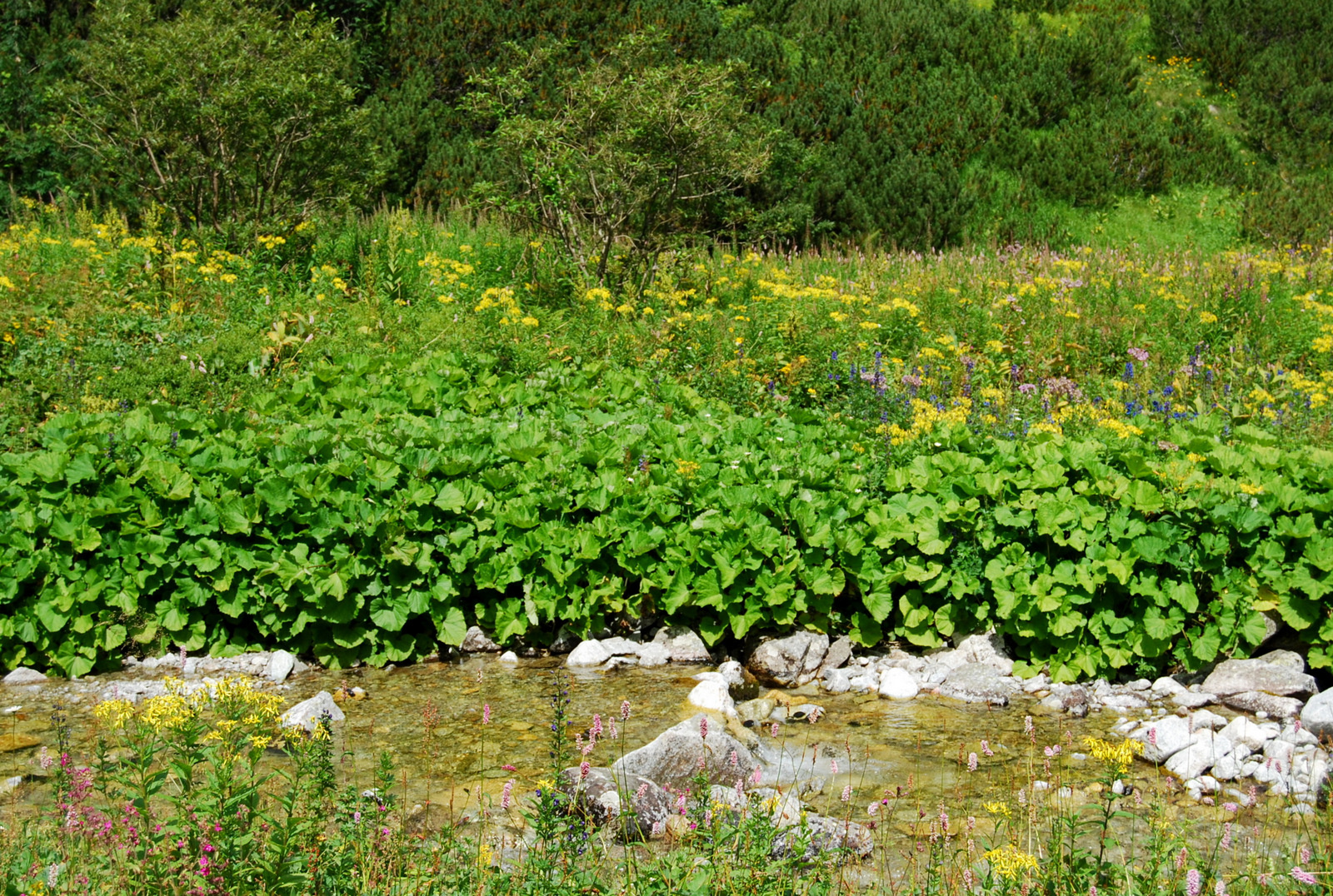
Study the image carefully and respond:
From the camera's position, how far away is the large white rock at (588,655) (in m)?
4.72

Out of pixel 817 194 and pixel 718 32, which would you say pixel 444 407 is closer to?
pixel 817 194

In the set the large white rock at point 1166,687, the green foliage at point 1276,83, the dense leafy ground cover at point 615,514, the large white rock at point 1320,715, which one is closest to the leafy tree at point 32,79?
the dense leafy ground cover at point 615,514

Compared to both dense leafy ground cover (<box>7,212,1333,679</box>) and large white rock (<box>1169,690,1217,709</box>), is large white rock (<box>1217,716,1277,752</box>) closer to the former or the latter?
large white rock (<box>1169,690,1217,709</box>)

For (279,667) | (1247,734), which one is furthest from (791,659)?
(279,667)

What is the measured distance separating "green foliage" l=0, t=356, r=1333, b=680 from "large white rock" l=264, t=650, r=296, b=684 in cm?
12

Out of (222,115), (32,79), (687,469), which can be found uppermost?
(222,115)

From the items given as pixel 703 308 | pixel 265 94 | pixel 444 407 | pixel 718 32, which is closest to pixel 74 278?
pixel 265 94

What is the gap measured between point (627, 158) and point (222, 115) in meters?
3.64

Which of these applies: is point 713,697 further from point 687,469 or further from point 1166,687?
point 1166,687

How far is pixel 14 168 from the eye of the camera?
1353 cm

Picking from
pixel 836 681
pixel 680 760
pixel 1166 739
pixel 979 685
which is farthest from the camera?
pixel 836 681

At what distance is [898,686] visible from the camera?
4441mm

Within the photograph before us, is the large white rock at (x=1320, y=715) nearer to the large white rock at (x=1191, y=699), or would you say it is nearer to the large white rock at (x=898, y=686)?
the large white rock at (x=1191, y=699)

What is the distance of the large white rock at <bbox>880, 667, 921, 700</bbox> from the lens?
14.5ft
